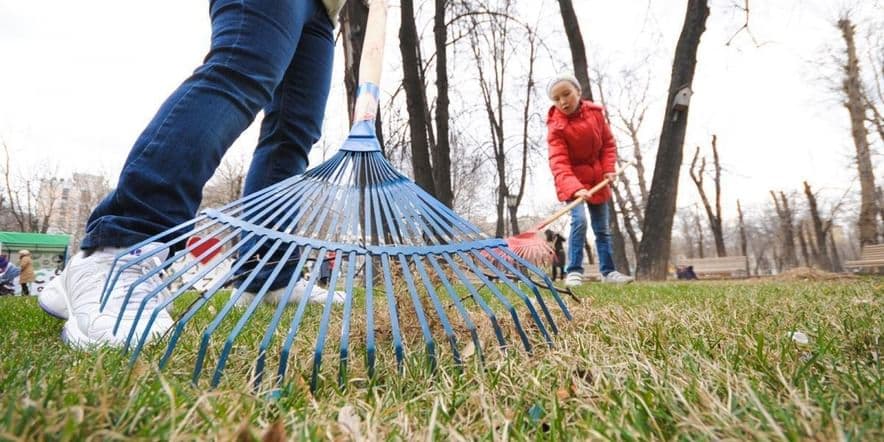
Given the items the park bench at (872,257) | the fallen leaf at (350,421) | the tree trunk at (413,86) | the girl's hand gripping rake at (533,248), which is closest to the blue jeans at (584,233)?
the girl's hand gripping rake at (533,248)

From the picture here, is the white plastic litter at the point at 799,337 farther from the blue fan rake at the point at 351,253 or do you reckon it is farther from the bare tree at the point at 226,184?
the bare tree at the point at 226,184

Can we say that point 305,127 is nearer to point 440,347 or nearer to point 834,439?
point 440,347

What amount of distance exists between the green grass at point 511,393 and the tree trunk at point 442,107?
713 centimetres

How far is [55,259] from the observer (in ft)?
65.3

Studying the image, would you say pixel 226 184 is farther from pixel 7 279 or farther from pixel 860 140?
pixel 860 140

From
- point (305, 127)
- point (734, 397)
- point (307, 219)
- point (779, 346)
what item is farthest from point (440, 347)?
point (305, 127)

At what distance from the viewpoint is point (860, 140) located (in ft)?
47.6

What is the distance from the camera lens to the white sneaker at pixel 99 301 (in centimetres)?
124

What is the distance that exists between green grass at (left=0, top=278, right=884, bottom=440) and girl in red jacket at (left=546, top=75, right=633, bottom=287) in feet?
11.8

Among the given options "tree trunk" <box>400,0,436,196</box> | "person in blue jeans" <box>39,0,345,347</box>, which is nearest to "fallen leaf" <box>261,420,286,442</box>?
"person in blue jeans" <box>39,0,345,347</box>

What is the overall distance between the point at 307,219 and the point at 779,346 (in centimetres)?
116

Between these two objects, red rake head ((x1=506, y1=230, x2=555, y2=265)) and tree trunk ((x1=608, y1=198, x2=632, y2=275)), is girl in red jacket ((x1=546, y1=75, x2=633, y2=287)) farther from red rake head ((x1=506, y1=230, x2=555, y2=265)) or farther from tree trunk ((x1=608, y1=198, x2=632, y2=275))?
tree trunk ((x1=608, y1=198, x2=632, y2=275))

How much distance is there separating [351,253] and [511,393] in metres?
0.47

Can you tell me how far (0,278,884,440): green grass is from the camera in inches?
23.2
